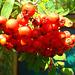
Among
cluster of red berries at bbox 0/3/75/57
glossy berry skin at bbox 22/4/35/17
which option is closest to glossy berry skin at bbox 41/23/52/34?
cluster of red berries at bbox 0/3/75/57

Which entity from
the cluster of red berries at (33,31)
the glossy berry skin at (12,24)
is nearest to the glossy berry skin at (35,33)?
the cluster of red berries at (33,31)

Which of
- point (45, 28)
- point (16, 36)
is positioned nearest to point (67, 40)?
point (45, 28)

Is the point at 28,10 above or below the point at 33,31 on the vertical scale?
above

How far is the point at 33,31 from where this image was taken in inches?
26.9

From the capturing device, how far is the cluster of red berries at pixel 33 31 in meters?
0.63

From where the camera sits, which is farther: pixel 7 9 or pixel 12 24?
pixel 7 9

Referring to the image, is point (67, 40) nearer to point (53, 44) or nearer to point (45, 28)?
point (53, 44)

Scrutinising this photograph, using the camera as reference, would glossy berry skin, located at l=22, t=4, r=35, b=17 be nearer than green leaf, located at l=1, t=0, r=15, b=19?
Yes

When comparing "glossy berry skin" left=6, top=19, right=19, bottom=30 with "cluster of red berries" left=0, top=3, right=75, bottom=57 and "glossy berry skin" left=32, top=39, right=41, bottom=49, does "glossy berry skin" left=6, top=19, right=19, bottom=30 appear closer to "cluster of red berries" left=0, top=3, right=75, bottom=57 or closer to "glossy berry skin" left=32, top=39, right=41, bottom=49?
"cluster of red berries" left=0, top=3, right=75, bottom=57

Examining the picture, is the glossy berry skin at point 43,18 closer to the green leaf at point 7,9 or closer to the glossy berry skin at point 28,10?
the glossy berry skin at point 28,10

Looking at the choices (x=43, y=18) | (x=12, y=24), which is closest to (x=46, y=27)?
(x=43, y=18)

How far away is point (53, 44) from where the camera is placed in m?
0.83

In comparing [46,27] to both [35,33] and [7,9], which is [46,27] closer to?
[35,33]

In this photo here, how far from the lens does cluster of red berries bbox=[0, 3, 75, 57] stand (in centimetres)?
63
